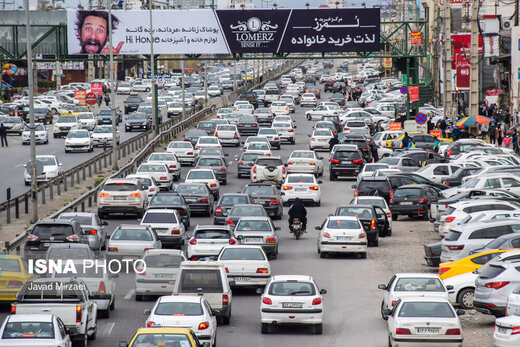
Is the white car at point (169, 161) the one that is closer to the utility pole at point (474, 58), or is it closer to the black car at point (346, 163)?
the black car at point (346, 163)

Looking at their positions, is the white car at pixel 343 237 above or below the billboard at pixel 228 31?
below

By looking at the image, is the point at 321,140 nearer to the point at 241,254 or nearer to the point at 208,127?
the point at 208,127

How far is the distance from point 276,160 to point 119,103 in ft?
202

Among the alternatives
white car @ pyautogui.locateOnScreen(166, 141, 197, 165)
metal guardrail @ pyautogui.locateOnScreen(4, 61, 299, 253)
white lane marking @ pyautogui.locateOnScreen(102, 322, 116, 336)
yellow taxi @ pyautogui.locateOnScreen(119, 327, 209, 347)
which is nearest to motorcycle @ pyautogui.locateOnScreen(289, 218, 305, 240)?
metal guardrail @ pyautogui.locateOnScreen(4, 61, 299, 253)

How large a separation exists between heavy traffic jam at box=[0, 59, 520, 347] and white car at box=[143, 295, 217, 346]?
0.08 feet

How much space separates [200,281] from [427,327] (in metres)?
5.25

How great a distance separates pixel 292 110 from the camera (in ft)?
306

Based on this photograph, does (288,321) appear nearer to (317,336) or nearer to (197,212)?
(317,336)

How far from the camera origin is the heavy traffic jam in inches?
788

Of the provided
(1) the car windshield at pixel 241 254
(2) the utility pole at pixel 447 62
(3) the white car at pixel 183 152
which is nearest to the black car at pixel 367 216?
(1) the car windshield at pixel 241 254

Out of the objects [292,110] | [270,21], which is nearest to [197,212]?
[270,21]

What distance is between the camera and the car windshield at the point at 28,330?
17469mm

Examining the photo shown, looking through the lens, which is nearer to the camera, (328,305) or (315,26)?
(328,305)

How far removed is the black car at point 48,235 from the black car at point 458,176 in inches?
812
